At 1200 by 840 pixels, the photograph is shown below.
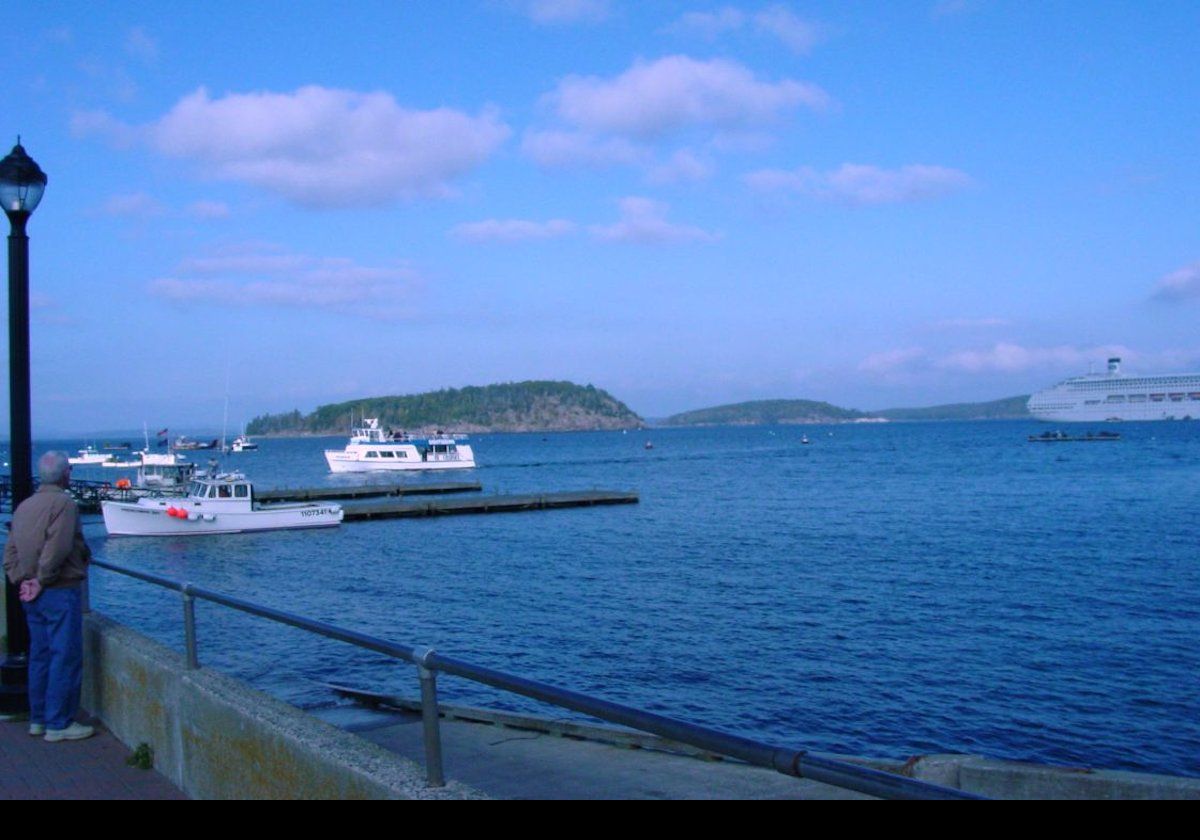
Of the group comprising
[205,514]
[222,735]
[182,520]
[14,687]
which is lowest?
[182,520]

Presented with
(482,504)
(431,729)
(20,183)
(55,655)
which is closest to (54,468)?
(55,655)

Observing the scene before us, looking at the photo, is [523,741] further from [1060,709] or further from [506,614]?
[506,614]

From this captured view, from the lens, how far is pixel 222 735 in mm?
5582

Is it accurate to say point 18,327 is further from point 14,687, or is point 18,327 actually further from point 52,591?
point 14,687

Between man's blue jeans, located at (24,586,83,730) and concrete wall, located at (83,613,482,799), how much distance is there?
0.25 metres

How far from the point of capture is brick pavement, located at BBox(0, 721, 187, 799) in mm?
6250

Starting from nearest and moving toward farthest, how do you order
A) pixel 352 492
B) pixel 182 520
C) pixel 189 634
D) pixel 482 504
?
pixel 189 634 → pixel 182 520 → pixel 482 504 → pixel 352 492

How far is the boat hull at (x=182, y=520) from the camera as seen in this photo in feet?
149

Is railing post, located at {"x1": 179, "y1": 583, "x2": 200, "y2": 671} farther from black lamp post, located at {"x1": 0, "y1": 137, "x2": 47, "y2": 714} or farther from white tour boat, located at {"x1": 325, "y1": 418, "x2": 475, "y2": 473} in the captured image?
white tour boat, located at {"x1": 325, "y1": 418, "x2": 475, "y2": 473}

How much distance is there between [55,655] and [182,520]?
41.7 metres

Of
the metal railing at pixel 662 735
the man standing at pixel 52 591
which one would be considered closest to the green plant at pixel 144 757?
the man standing at pixel 52 591

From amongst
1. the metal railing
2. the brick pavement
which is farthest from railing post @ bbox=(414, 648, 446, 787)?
the brick pavement

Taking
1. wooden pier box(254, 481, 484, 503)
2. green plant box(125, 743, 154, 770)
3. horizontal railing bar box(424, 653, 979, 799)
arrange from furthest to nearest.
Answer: wooden pier box(254, 481, 484, 503)
green plant box(125, 743, 154, 770)
horizontal railing bar box(424, 653, 979, 799)

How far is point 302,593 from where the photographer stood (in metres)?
31.5
